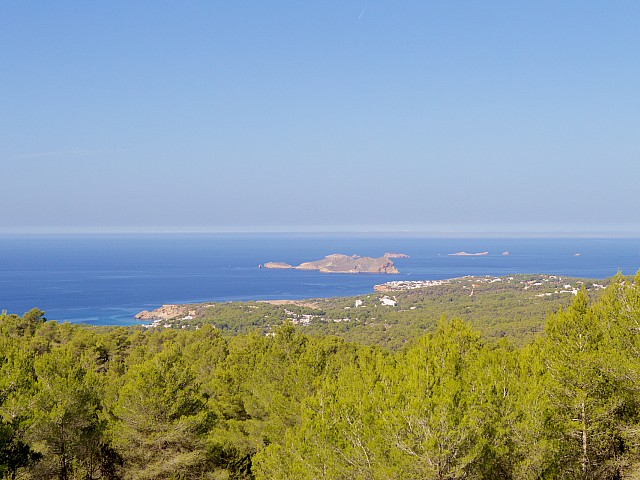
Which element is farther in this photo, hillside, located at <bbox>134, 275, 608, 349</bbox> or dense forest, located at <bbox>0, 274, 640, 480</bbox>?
hillside, located at <bbox>134, 275, 608, 349</bbox>

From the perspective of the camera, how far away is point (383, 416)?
858cm

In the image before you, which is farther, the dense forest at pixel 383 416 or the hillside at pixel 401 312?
the hillside at pixel 401 312

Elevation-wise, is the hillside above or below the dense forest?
below

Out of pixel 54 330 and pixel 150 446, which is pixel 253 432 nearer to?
pixel 150 446

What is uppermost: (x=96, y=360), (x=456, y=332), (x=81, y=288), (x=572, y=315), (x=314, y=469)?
(x=572, y=315)

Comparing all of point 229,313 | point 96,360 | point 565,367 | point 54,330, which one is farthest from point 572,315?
point 229,313

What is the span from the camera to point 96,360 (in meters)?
26.2

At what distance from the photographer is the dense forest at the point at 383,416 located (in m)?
8.50

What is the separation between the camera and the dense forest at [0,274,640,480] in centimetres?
850

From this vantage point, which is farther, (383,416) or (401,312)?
(401,312)

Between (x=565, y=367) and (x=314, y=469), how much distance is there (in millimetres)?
5510

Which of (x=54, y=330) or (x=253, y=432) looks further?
(x=54, y=330)

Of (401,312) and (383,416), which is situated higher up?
(383,416)

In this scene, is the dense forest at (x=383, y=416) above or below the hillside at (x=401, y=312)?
above
